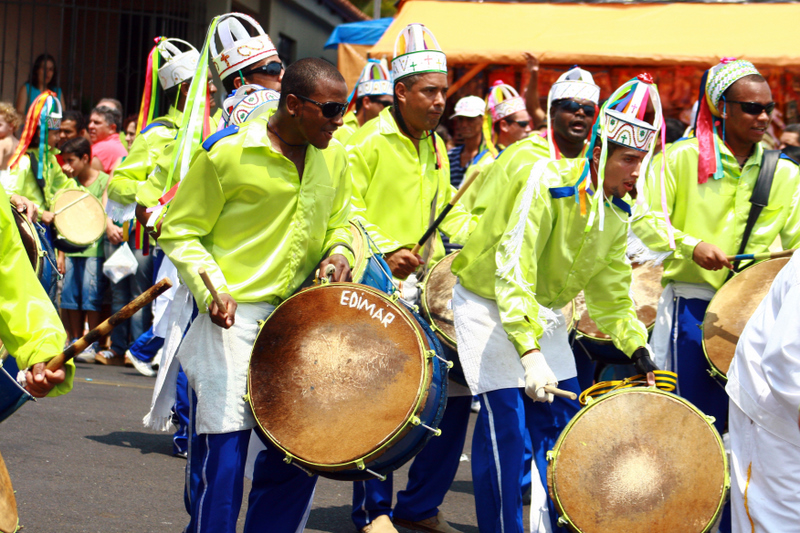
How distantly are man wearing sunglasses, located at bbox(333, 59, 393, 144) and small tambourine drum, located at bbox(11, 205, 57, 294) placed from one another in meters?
2.60

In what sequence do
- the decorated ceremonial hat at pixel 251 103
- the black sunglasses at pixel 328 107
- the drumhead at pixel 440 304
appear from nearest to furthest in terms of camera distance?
1. the black sunglasses at pixel 328 107
2. the decorated ceremonial hat at pixel 251 103
3. the drumhead at pixel 440 304

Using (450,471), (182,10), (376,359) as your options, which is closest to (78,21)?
(182,10)

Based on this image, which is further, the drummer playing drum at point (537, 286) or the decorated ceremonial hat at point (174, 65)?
the decorated ceremonial hat at point (174, 65)

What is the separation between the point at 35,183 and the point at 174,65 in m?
2.75

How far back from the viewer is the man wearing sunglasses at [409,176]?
5176 mm

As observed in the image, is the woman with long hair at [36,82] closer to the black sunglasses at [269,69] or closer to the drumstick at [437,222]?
the black sunglasses at [269,69]

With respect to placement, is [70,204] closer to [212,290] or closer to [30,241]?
[30,241]

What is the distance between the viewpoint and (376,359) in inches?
140

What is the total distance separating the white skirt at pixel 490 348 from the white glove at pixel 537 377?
30 cm

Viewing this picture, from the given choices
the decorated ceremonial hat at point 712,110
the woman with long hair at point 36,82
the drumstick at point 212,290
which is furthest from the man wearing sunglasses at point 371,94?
the woman with long hair at point 36,82

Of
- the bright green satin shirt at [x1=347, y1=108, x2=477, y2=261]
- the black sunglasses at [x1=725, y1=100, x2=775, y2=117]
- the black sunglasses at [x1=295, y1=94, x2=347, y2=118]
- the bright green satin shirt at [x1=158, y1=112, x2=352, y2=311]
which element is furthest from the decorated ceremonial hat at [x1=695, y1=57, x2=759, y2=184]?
the black sunglasses at [x1=295, y1=94, x2=347, y2=118]

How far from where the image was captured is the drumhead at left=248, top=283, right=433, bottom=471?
137 inches

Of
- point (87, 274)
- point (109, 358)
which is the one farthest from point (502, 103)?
point (109, 358)

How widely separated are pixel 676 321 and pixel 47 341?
3373 mm
